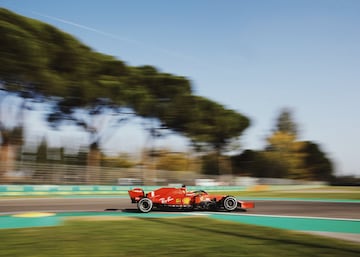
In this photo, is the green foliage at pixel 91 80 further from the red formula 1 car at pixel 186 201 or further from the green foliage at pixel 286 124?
the green foliage at pixel 286 124

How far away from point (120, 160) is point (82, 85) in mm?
15667

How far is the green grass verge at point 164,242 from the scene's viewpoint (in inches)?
Result: 207

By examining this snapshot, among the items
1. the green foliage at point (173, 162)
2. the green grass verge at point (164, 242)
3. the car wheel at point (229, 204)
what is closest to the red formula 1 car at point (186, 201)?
the car wheel at point (229, 204)

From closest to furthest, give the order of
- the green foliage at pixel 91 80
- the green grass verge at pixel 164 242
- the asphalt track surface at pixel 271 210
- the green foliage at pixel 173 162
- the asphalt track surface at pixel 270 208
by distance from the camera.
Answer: the green grass verge at pixel 164 242
the asphalt track surface at pixel 271 210
the asphalt track surface at pixel 270 208
the green foliage at pixel 91 80
the green foliage at pixel 173 162

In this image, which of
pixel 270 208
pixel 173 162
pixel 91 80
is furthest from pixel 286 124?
pixel 270 208

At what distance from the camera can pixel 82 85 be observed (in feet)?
90.1

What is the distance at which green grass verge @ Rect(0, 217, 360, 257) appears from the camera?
525 cm

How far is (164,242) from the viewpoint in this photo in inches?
236

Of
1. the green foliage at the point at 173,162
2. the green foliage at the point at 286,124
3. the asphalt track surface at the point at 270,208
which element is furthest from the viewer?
the green foliage at the point at 286,124

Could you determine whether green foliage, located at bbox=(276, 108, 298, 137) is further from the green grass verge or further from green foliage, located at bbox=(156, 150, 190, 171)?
the green grass verge

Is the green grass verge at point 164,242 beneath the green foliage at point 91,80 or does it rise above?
beneath

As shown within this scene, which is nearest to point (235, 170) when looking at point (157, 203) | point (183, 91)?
point (183, 91)

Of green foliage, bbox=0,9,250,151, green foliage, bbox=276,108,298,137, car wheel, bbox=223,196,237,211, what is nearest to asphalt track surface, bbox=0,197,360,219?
car wheel, bbox=223,196,237,211

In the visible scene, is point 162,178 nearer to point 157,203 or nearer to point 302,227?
point 157,203
